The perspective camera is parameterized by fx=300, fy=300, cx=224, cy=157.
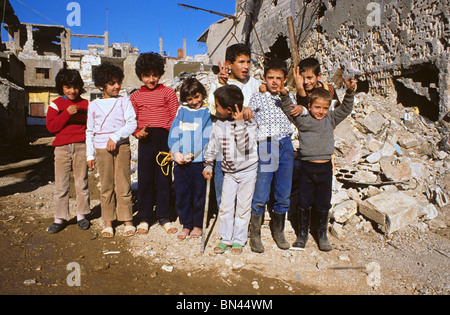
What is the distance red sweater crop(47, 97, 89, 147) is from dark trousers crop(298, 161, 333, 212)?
260cm

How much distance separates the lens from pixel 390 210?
3338mm

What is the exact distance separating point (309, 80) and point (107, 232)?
9.20 feet

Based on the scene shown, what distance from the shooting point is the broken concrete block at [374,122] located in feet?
16.5

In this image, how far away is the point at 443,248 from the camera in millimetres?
3098

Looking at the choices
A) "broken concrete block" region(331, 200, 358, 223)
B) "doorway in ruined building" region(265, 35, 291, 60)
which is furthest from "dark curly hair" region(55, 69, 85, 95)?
"doorway in ruined building" region(265, 35, 291, 60)

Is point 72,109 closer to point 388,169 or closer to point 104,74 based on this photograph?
point 104,74

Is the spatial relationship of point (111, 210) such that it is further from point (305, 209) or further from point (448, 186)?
point (448, 186)

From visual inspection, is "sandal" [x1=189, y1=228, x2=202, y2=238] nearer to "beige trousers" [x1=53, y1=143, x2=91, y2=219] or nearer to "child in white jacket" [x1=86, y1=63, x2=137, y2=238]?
"child in white jacket" [x1=86, y1=63, x2=137, y2=238]

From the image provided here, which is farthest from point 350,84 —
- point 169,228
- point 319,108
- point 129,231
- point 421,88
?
point 421,88

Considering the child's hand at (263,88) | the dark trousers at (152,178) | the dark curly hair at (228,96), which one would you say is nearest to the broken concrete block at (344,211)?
the child's hand at (263,88)

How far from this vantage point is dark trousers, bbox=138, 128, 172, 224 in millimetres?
3459

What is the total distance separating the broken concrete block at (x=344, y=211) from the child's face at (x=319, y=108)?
1186mm

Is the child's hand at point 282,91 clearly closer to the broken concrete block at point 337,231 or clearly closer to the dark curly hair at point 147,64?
the dark curly hair at point 147,64

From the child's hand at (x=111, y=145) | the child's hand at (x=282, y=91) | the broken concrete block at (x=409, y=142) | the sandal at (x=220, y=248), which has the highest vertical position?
the child's hand at (x=282, y=91)
